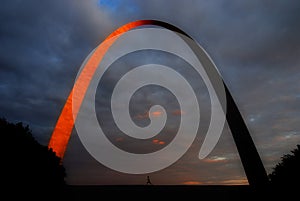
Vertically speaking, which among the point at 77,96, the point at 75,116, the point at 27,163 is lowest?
the point at 27,163

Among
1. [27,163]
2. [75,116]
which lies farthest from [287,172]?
[75,116]

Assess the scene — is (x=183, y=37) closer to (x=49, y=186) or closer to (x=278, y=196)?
(x=278, y=196)

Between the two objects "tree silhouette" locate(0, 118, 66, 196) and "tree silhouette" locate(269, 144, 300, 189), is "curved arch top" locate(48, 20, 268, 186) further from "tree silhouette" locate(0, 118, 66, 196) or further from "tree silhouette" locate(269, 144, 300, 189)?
"tree silhouette" locate(0, 118, 66, 196)

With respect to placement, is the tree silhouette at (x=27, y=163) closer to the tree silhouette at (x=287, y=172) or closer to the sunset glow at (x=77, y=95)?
the sunset glow at (x=77, y=95)

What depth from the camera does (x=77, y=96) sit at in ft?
60.4

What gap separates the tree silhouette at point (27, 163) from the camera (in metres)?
7.64

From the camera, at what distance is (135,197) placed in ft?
54.1

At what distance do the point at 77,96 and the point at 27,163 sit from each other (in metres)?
10.5

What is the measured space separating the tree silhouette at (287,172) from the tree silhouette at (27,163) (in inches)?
311

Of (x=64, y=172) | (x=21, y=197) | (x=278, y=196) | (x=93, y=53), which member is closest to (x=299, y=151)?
(x=278, y=196)

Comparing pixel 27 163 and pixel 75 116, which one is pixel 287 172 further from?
pixel 75 116

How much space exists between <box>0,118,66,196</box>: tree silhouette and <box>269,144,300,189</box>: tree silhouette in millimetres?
7903

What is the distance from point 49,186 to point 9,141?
1.85 metres

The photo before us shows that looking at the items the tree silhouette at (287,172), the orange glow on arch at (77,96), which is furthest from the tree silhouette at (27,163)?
the tree silhouette at (287,172)
